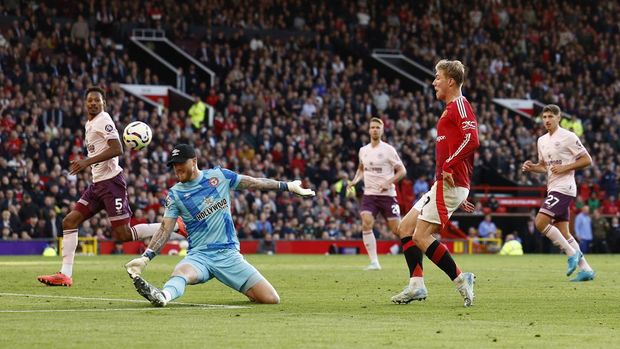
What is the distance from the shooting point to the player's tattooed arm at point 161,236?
45.1ft

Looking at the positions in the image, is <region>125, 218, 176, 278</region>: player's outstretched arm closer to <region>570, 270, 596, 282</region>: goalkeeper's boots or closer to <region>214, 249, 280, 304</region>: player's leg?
<region>214, 249, 280, 304</region>: player's leg

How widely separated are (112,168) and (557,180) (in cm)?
796

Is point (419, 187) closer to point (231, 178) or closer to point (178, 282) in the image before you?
point (231, 178)

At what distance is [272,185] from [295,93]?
3388cm

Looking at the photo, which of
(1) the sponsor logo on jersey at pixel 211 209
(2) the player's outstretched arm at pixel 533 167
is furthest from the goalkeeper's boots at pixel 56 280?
(2) the player's outstretched arm at pixel 533 167

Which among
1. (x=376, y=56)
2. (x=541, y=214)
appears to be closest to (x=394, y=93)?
(x=376, y=56)

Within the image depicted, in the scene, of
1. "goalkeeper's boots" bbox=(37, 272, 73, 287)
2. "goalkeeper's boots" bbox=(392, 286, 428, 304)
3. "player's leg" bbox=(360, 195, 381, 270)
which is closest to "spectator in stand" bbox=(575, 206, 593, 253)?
"player's leg" bbox=(360, 195, 381, 270)

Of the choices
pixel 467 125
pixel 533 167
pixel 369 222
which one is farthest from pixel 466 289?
pixel 369 222

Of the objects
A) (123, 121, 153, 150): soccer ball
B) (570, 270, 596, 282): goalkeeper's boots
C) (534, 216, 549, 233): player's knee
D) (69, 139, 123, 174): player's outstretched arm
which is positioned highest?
(123, 121, 153, 150): soccer ball

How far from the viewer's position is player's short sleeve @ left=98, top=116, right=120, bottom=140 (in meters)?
18.1

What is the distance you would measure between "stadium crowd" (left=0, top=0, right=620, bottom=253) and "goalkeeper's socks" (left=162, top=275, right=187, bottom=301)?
2200 centimetres

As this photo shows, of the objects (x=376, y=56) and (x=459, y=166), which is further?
(x=376, y=56)

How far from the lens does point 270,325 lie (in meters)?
11.8

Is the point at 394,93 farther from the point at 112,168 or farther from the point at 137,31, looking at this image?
the point at 112,168
